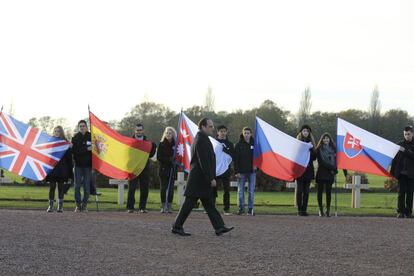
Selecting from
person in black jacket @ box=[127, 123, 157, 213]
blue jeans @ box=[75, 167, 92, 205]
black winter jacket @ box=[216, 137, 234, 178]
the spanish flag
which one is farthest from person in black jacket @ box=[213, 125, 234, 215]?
blue jeans @ box=[75, 167, 92, 205]

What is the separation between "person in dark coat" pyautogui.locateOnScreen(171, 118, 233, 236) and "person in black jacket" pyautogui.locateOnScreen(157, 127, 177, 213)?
17.2 ft

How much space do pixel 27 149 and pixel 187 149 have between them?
14.3ft

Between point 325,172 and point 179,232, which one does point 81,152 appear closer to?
point 179,232

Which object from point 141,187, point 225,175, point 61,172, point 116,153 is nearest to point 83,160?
point 61,172

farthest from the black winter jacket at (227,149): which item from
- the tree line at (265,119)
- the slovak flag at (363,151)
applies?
the tree line at (265,119)

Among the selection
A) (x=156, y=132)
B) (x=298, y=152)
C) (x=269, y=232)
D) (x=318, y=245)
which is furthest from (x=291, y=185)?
(x=156, y=132)

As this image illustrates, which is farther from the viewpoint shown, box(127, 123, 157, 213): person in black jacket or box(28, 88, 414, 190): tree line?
box(28, 88, 414, 190): tree line

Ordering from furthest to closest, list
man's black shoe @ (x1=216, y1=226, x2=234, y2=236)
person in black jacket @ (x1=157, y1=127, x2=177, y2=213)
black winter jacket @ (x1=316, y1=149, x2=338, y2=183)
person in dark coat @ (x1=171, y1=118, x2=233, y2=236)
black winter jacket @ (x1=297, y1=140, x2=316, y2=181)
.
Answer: black winter jacket @ (x1=297, y1=140, x2=316, y2=181), black winter jacket @ (x1=316, y1=149, x2=338, y2=183), person in black jacket @ (x1=157, y1=127, x2=177, y2=213), person in dark coat @ (x1=171, y1=118, x2=233, y2=236), man's black shoe @ (x1=216, y1=226, x2=234, y2=236)

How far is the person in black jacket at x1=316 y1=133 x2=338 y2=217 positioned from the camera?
58.1ft

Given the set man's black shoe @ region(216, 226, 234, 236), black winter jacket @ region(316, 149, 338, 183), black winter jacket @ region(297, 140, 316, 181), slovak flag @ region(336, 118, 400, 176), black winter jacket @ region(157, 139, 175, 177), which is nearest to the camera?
man's black shoe @ region(216, 226, 234, 236)

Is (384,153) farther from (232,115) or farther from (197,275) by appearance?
(232,115)

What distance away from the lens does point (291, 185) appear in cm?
2198

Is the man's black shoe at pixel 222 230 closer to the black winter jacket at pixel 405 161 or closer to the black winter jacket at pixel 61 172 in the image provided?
the black winter jacket at pixel 61 172

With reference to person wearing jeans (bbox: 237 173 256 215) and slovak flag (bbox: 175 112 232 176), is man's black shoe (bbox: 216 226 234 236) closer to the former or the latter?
slovak flag (bbox: 175 112 232 176)
